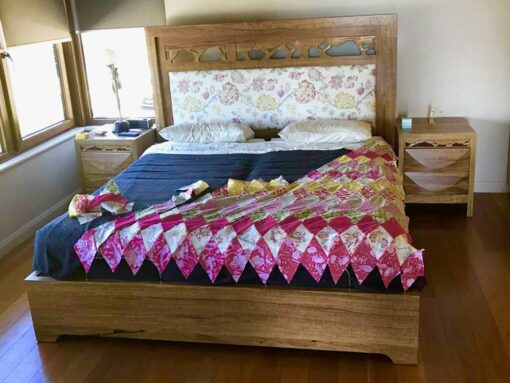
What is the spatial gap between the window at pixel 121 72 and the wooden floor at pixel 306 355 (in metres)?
2.03

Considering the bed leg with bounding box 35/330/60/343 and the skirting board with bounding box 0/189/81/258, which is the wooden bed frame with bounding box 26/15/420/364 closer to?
the bed leg with bounding box 35/330/60/343

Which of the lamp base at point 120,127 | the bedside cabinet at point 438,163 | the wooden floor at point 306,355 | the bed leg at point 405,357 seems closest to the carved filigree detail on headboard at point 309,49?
the bedside cabinet at point 438,163

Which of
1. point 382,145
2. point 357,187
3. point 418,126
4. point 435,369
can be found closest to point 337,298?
point 435,369

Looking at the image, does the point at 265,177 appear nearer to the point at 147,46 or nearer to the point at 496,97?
the point at 147,46

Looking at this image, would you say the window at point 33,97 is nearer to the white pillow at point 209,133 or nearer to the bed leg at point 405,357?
the white pillow at point 209,133

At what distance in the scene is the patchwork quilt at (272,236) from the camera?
238 cm

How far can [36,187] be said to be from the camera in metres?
4.14

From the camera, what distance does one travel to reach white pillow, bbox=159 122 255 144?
4000mm

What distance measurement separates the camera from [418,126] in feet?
13.1

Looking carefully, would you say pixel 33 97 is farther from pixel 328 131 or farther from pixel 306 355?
pixel 306 355

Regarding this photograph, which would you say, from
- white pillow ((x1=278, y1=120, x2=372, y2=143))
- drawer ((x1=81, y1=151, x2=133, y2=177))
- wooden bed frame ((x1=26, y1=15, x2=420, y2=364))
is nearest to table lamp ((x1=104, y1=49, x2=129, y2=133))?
drawer ((x1=81, y1=151, x2=133, y2=177))

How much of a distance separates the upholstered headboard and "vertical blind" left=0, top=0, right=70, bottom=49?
77 centimetres

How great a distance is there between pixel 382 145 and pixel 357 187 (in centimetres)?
90

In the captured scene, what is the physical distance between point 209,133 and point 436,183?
159 centimetres
